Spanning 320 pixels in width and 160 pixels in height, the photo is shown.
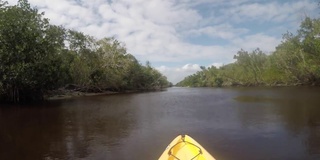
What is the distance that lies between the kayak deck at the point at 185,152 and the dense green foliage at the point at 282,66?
38.7 metres

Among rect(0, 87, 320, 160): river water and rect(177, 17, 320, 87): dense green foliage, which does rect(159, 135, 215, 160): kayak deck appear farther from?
rect(177, 17, 320, 87): dense green foliage

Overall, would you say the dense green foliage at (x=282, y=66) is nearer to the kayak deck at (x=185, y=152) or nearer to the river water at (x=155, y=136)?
the river water at (x=155, y=136)

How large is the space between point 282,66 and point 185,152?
6411 cm

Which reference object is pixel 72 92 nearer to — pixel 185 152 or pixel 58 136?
pixel 58 136

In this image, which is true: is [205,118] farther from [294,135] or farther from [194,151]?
[194,151]

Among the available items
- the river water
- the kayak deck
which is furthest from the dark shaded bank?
the kayak deck

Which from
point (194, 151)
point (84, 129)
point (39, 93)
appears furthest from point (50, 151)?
point (39, 93)

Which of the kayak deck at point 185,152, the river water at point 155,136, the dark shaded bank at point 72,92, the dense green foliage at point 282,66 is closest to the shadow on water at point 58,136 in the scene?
the river water at point 155,136

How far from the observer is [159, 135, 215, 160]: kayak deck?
673cm

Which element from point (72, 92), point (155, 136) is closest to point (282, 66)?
point (72, 92)

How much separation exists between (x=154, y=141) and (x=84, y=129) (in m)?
4.71

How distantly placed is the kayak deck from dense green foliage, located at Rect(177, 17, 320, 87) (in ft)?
127

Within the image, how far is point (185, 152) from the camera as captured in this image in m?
7.06

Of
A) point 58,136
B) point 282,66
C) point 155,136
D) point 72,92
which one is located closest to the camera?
point 155,136
